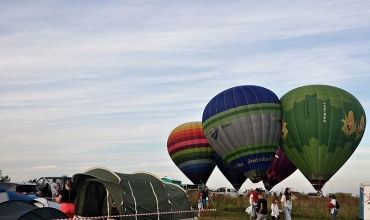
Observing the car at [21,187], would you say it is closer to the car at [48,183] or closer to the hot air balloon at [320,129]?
the car at [48,183]

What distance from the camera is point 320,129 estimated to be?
3991 cm

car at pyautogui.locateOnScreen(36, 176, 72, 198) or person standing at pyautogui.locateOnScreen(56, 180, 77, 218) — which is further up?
car at pyautogui.locateOnScreen(36, 176, 72, 198)

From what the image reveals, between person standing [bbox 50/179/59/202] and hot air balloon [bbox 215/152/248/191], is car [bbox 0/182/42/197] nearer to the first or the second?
person standing [bbox 50/179/59/202]

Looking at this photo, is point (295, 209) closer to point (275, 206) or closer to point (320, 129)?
point (320, 129)

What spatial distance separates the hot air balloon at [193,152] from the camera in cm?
5419

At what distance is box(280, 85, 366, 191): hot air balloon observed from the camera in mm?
39969

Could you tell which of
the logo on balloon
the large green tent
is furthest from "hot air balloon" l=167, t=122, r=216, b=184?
the large green tent

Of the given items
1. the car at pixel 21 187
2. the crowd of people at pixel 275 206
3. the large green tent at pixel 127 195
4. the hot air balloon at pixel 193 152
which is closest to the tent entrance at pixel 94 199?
the large green tent at pixel 127 195

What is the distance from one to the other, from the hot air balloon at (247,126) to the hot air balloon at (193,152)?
1142 cm

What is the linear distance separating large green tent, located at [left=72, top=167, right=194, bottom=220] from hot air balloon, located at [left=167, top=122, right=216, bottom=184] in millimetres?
28001

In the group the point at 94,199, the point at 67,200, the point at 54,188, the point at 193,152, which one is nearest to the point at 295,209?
the point at 94,199

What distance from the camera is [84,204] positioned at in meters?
26.0

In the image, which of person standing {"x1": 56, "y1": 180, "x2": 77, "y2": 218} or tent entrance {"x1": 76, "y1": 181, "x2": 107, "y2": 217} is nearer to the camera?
person standing {"x1": 56, "y1": 180, "x2": 77, "y2": 218}

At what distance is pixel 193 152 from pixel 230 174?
4.15 m
